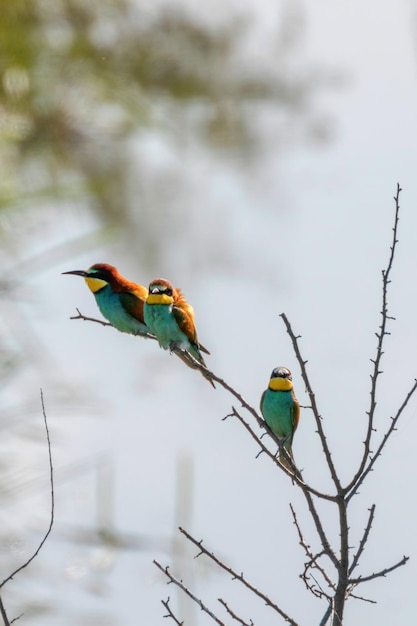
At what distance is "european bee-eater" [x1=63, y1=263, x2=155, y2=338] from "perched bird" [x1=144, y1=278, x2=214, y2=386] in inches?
9.5

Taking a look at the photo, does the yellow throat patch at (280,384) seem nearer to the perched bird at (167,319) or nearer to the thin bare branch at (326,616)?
the perched bird at (167,319)

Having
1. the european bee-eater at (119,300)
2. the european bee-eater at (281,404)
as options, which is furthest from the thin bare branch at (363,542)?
the european bee-eater at (119,300)

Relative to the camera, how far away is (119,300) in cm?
423

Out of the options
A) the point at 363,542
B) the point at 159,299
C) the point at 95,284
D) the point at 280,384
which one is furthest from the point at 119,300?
the point at 363,542

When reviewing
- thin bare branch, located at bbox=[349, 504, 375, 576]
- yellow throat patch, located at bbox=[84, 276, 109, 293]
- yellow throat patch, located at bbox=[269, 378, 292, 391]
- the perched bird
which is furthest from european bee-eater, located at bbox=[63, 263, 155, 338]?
Answer: thin bare branch, located at bbox=[349, 504, 375, 576]

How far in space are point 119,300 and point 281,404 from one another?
693 millimetres

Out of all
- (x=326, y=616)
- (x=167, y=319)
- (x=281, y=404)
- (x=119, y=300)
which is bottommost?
(x=326, y=616)

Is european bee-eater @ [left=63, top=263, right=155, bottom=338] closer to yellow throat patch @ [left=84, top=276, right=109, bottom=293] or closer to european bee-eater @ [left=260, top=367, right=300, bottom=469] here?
yellow throat patch @ [left=84, top=276, right=109, bottom=293]

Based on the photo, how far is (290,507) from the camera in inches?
97.1

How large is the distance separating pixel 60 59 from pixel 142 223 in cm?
128

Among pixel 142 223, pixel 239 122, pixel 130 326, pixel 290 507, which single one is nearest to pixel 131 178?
pixel 142 223

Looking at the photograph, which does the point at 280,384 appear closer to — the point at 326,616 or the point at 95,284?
the point at 95,284

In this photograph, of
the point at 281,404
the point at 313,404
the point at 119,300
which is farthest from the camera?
the point at 119,300

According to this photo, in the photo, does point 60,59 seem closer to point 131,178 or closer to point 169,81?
point 169,81
